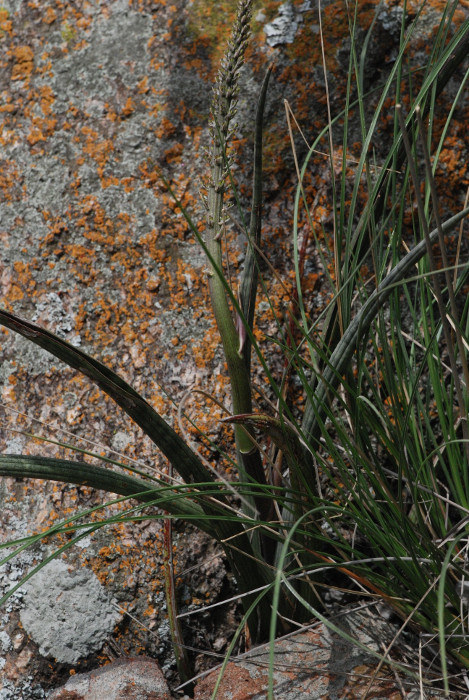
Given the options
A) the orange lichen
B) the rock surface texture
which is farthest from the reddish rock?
the orange lichen

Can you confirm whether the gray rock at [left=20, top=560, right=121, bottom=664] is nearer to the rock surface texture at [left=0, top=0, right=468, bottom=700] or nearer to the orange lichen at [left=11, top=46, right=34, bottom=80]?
the rock surface texture at [left=0, top=0, right=468, bottom=700]

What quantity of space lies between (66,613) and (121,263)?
70 centimetres

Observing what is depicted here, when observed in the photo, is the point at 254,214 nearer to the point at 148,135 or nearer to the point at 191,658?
the point at 148,135

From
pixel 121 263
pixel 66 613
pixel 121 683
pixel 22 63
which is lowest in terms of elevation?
pixel 121 683

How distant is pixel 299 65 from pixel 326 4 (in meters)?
0.17

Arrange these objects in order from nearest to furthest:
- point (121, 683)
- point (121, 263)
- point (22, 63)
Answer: point (121, 683) < point (121, 263) < point (22, 63)

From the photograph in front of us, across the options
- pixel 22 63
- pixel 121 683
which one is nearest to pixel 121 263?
pixel 22 63

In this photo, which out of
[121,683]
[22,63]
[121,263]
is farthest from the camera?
[22,63]

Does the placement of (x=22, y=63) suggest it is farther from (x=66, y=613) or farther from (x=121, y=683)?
(x=121, y=683)

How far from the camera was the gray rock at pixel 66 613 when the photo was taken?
1.03 metres

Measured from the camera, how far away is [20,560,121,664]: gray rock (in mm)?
1025

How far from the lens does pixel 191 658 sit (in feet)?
3.37

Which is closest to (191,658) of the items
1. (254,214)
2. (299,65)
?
(254,214)

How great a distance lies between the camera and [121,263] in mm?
1302
